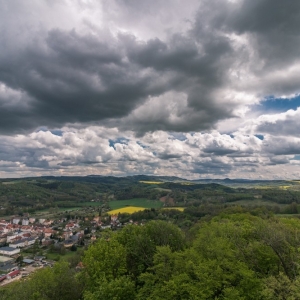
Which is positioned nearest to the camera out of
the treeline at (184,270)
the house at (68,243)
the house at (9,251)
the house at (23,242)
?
the treeline at (184,270)

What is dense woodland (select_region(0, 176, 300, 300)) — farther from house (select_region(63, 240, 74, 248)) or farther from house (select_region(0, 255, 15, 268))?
house (select_region(63, 240, 74, 248))

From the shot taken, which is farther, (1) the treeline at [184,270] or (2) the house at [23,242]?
(2) the house at [23,242]

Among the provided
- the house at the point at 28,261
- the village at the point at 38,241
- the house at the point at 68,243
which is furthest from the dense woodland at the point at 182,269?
the house at the point at 68,243

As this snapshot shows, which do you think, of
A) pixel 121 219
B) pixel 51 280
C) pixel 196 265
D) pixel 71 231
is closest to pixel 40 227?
pixel 71 231

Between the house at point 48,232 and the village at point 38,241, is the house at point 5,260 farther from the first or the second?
the house at point 48,232

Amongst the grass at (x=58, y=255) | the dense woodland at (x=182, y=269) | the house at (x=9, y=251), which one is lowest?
the house at (x=9, y=251)

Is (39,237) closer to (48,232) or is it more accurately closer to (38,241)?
(38,241)

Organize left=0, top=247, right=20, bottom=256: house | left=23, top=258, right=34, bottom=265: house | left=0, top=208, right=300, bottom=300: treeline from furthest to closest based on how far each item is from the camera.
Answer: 1. left=0, top=247, right=20, bottom=256: house
2. left=23, top=258, right=34, bottom=265: house
3. left=0, top=208, right=300, bottom=300: treeline

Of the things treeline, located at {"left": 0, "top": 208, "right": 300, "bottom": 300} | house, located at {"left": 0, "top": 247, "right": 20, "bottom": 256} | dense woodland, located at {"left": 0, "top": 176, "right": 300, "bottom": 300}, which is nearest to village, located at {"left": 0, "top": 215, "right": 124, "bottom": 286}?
house, located at {"left": 0, "top": 247, "right": 20, "bottom": 256}

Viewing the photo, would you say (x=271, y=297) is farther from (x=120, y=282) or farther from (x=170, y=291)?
(x=120, y=282)
